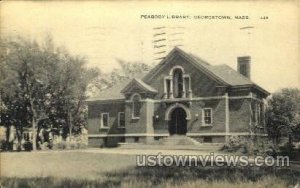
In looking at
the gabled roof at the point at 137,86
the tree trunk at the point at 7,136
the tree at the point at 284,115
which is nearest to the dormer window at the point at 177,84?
the gabled roof at the point at 137,86

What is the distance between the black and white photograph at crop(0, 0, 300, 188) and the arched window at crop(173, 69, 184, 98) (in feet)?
3.05

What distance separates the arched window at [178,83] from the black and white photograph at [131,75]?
0.93 meters

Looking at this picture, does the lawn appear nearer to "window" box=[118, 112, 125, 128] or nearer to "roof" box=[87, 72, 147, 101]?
"roof" box=[87, 72, 147, 101]

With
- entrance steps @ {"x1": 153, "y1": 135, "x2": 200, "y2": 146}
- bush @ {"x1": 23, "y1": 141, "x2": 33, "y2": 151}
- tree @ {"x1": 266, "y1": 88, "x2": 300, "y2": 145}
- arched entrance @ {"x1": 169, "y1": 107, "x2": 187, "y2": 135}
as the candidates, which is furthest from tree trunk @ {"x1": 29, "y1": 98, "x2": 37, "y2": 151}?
tree @ {"x1": 266, "y1": 88, "x2": 300, "y2": 145}

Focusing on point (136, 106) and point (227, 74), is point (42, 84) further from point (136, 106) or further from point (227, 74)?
point (227, 74)

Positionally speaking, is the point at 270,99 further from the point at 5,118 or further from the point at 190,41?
the point at 5,118

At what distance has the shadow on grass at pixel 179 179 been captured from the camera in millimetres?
6070

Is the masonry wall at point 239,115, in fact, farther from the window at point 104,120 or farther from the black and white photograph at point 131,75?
the window at point 104,120

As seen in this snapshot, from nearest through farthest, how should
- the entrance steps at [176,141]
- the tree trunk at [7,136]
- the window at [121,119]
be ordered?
the tree trunk at [7,136]
the entrance steps at [176,141]
the window at [121,119]

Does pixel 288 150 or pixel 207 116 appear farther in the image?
pixel 207 116

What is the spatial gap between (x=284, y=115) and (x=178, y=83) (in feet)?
5.77

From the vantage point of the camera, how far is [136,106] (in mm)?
8867

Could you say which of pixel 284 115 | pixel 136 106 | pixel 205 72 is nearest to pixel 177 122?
pixel 136 106

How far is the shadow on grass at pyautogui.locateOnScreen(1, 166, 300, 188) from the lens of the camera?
607 centimetres
